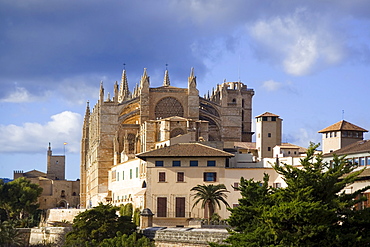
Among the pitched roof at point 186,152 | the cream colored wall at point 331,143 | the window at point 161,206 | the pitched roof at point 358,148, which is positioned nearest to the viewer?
the pitched roof at point 358,148

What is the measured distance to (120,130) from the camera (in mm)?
107188

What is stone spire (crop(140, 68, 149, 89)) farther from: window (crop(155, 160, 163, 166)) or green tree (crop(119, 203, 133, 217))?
window (crop(155, 160, 163, 166))

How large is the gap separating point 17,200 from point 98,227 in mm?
57881

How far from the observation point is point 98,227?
182 ft

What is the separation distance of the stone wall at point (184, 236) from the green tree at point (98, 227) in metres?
2.78

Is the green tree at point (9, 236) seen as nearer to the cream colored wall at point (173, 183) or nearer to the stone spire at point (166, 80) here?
the cream colored wall at point (173, 183)

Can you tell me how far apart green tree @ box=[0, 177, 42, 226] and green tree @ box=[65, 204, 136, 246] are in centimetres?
5340

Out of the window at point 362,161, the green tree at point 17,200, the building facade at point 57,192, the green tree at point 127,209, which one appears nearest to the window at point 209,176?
the green tree at point 127,209

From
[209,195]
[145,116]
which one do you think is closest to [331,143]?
[209,195]

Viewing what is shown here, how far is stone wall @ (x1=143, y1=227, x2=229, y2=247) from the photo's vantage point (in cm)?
4444

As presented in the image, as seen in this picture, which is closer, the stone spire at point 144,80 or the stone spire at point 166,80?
the stone spire at point 144,80

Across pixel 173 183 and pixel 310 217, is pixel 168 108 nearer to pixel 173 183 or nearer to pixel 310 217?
pixel 173 183

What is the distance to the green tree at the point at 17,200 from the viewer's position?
10881cm

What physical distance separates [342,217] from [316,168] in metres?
2.40
